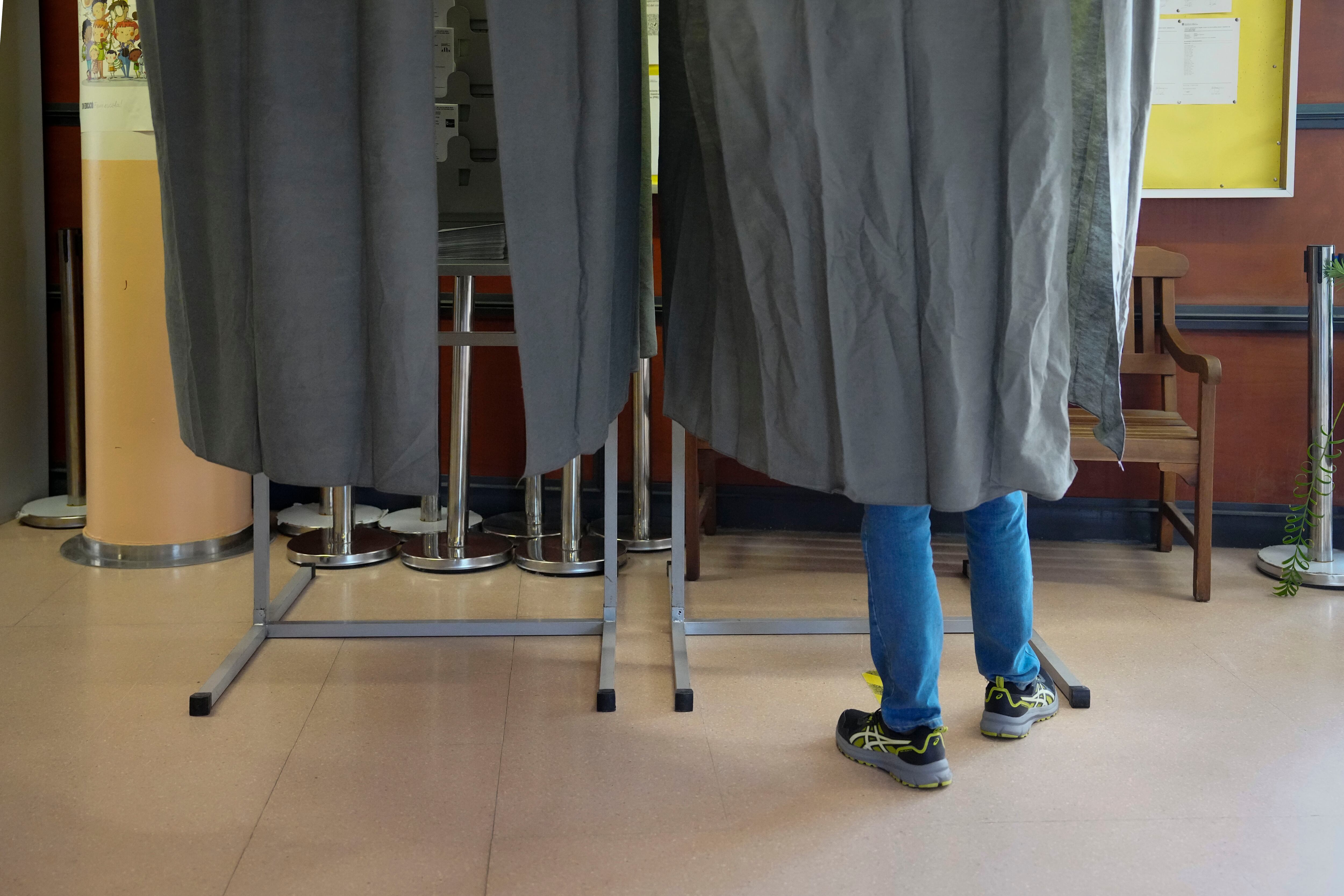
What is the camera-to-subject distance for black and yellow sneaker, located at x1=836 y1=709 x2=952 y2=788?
1.51 m

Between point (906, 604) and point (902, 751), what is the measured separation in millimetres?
222

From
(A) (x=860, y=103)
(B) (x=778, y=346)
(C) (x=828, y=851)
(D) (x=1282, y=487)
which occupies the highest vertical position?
(A) (x=860, y=103)

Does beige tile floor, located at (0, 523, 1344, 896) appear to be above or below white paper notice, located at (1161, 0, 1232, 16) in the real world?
below

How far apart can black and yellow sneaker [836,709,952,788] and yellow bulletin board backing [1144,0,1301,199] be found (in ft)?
6.04

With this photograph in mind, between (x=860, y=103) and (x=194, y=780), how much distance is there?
1246 millimetres

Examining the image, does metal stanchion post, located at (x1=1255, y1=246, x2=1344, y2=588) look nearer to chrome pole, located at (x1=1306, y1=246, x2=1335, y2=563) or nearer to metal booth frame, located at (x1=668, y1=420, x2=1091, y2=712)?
chrome pole, located at (x1=1306, y1=246, x2=1335, y2=563)

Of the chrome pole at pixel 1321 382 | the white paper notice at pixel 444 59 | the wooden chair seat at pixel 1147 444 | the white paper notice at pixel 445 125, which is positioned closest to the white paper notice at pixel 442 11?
the white paper notice at pixel 444 59

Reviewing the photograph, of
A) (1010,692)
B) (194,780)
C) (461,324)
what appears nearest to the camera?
(194,780)

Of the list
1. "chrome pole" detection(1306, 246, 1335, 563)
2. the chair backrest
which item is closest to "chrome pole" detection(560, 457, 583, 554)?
the chair backrest

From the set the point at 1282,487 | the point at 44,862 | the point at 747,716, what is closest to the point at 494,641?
the point at 747,716

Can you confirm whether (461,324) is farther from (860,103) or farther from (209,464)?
(860,103)

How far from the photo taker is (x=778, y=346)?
4.41 feet

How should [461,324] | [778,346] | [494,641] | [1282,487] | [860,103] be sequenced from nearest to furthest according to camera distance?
[860,103] → [778,346] → [494,641] → [461,324] → [1282,487]

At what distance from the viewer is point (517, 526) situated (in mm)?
2939
